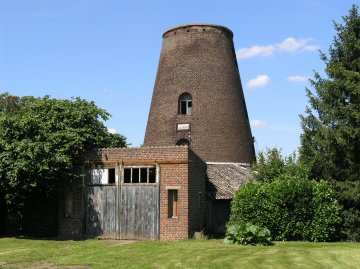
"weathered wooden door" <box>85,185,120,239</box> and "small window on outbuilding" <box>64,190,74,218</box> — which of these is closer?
"weathered wooden door" <box>85,185,120,239</box>

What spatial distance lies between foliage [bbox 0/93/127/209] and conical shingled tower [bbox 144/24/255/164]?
8.02 m

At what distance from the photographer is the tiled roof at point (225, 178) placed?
84.8 feet

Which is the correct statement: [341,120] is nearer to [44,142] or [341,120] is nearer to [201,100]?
[201,100]

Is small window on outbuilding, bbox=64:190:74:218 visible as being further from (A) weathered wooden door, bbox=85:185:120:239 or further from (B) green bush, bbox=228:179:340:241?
(B) green bush, bbox=228:179:340:241

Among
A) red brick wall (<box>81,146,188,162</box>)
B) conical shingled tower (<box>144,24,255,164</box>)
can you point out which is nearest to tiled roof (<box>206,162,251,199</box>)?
conical shingled tower (<box>144,24,255,164</box>)

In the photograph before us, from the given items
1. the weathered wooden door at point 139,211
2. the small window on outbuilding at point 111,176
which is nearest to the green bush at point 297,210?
the weathered wooden door at point 139,211

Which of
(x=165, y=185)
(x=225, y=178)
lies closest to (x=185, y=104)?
(x=225, y=178)

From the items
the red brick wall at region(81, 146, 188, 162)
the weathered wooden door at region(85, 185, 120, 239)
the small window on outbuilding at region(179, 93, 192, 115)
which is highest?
the small window on outbuilding at region(179, 93, 192, 115)

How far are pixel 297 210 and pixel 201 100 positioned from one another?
1235 centimetres

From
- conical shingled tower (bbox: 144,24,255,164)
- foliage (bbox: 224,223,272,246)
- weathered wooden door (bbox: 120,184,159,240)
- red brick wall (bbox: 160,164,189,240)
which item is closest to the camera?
foliage (bbox: 224,223,272,246)

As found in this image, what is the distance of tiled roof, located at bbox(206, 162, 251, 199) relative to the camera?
2586 centimetres

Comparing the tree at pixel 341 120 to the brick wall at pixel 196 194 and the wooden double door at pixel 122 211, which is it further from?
the wooden double door at pixel 122 211

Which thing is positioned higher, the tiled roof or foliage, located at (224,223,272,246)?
the tiled roof

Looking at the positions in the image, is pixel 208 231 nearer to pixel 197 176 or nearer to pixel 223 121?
pixel 197 176
